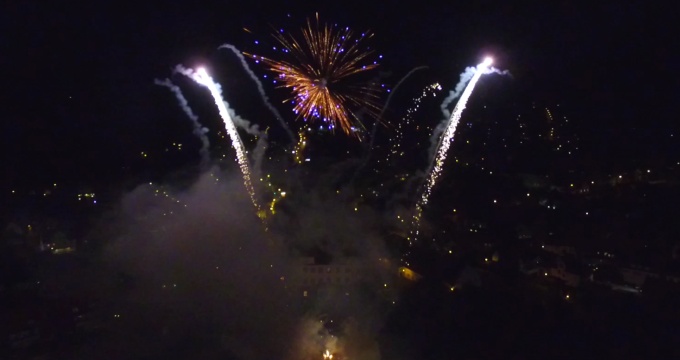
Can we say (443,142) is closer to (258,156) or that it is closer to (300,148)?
(300,148)

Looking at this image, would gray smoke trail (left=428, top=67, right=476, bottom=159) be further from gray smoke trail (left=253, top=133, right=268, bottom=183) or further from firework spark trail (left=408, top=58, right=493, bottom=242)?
gray smoke trail (left=253, top=133, right=268, bottom=183)

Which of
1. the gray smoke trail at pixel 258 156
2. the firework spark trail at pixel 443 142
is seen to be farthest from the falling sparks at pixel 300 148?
the firework spark trail at pixel 443 142

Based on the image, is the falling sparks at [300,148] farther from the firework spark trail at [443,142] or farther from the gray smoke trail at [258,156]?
the firework spark trail at [443,142]

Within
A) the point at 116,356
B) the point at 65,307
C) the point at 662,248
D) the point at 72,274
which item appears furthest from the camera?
the point at 72,274

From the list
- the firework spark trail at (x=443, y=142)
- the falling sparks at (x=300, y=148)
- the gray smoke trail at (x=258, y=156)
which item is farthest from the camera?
the falling sparks at (x=300, y=148)

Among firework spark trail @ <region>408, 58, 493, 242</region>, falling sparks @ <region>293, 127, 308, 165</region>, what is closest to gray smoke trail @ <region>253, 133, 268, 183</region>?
falling sparks @ <region>293, 127, 308, 165</region>

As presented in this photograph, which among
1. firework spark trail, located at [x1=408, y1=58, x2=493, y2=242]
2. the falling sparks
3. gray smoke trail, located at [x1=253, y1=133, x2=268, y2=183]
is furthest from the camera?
the falling sparks

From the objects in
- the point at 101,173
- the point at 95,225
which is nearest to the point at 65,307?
the point at 95,225

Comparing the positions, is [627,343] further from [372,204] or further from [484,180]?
[484,180]

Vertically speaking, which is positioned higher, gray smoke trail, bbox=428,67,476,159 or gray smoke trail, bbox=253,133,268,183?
gray smoke trail, bbox=428,67,476,159
